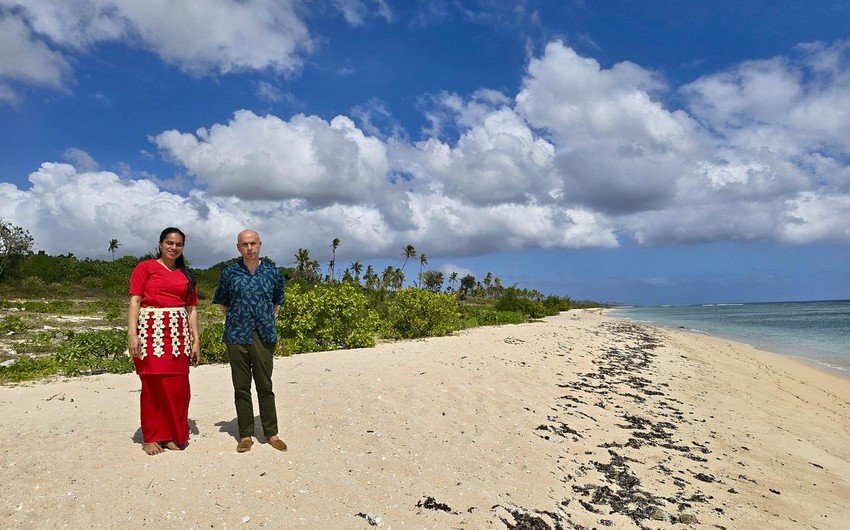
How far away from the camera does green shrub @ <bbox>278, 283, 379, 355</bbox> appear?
12382mm

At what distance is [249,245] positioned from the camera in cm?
469

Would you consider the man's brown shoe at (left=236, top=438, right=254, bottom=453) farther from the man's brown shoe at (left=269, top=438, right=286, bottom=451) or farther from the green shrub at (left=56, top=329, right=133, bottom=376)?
the green shrub at (left=56, top=329, right=133, bottom=376)

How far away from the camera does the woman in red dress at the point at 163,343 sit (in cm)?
450

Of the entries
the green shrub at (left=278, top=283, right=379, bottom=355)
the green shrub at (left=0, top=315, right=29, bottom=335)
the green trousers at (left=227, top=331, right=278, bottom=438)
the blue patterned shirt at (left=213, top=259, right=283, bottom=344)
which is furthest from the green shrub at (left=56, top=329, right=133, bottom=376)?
the green shrub at (left=0, top=315, right=29, bottom=335)

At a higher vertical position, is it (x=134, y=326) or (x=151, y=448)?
(x=134, y=326)

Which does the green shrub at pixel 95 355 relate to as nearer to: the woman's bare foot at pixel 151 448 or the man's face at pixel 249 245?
the woman's bare foot at pixel 151 448

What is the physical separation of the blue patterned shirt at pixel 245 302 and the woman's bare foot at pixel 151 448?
1.12 meters

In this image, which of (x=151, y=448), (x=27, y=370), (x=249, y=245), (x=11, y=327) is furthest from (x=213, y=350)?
(x=11, y=327)

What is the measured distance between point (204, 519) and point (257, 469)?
0.77 m

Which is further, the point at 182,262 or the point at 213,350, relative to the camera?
the point at 213,350

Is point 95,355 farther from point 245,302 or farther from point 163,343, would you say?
point 245,302

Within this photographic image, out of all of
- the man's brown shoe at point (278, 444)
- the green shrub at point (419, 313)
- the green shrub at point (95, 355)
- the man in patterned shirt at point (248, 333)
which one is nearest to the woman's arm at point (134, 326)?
the man in patterned shirt at point (248, 333)

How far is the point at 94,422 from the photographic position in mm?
5395

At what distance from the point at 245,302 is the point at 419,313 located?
12.2 meters
